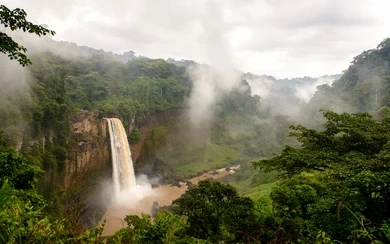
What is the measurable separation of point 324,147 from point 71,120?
35459mm

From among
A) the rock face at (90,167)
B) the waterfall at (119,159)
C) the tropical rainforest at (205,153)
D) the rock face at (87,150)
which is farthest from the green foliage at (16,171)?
the waterfall at (119,159)

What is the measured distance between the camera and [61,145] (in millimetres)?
37875

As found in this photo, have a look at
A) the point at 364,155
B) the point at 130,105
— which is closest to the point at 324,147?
the point at 364,155

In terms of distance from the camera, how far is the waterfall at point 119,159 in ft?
157

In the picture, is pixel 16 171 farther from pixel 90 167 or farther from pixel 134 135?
pixel 134 135

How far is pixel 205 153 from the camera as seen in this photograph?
2908 inches

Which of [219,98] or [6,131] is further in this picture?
[219,98]

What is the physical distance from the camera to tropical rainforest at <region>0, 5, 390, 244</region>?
8.09m

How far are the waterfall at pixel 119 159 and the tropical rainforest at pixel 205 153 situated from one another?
342cm

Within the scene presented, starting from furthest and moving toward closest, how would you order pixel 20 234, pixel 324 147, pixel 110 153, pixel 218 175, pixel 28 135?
pixel 218 175 < pixel 110 153 < pixel 28 135 < pixel 324 147 < pixel 20 234

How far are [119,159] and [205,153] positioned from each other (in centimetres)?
2879

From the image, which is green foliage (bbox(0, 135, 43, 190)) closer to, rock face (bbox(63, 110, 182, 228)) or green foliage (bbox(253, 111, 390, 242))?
green foliage (bbox(253, 111, 390, 242))

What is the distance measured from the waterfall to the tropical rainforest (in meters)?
3.42

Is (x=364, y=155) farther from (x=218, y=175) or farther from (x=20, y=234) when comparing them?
(x=218, y=175)
